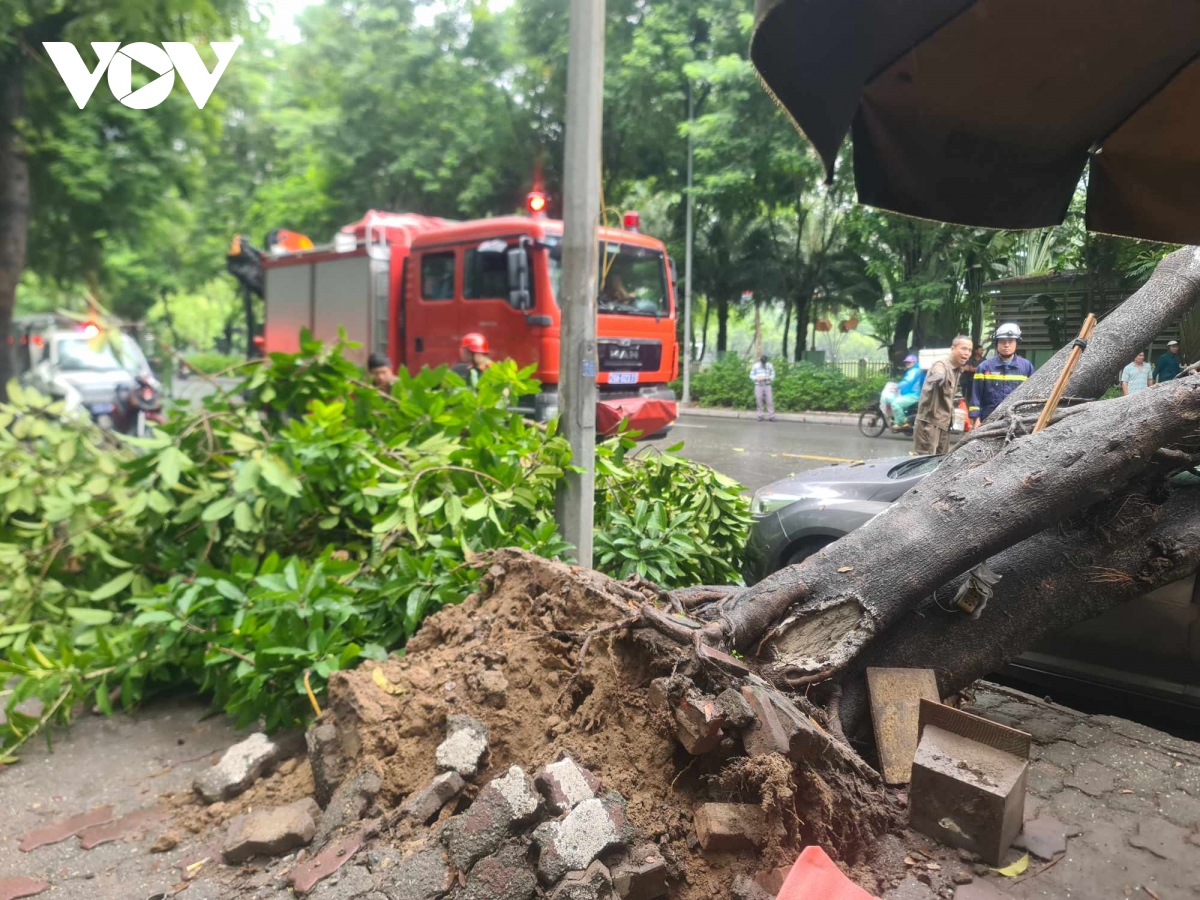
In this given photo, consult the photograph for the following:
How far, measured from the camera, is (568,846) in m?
2.05

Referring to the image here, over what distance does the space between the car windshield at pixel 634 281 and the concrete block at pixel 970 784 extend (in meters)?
5.82

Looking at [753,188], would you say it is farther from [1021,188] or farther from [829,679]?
[829,679]

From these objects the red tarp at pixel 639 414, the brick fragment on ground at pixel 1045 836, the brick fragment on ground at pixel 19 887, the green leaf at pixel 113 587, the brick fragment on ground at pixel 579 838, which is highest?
the red tarp at pixel 639 414

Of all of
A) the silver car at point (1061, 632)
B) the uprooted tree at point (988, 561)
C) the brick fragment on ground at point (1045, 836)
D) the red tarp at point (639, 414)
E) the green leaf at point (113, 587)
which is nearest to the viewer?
the brick fragment on ground at point (1045, 836)

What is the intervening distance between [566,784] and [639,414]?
11.1 ft

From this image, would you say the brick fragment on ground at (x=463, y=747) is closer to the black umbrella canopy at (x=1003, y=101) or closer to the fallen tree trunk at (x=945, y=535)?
the fallen tree trunk at (x=945, y=535)

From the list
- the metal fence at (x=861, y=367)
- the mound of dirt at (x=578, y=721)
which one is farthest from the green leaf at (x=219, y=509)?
the metal fence at (x=861, y=367)

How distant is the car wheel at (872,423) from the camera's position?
162 inches

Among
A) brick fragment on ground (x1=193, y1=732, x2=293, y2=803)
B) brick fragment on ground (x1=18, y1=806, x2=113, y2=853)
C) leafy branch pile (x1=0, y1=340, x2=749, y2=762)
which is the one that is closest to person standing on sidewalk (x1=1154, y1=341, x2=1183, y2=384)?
leafy branch pile (x1=0, y1=340, x2=749, y2=762)

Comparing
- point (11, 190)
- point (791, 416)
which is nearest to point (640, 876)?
point (791, 416)

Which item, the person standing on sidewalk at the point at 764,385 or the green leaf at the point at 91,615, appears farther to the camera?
the person standing on sidewalk at the point at 764,385

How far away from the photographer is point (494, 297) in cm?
817

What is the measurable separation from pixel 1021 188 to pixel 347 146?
14.9 m

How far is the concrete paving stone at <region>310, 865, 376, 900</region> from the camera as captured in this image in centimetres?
215
